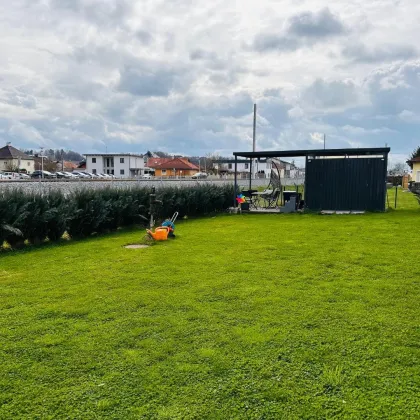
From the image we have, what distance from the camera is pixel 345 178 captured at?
13125 millimetres

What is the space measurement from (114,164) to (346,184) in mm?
57800

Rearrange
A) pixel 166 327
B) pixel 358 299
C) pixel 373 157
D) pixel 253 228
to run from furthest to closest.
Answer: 1. pixel 373 157
2. pixel 253 228
3. pixel 358 299
4. pixel 166 327

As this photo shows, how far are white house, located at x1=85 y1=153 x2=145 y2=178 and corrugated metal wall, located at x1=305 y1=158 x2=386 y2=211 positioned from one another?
5447 centimetres

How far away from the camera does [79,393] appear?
2395 mm

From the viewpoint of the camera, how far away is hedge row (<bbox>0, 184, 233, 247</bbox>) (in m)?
6.97

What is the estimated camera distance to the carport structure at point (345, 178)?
12695 millimetres

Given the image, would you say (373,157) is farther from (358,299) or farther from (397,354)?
(397,354)

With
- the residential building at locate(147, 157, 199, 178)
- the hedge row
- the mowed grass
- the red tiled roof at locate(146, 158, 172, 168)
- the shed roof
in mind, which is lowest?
the mowed grass

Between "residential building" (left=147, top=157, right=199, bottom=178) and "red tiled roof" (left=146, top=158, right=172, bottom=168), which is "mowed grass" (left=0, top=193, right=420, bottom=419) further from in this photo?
"red tiled roof" (left=146, top=158, right=172, bottom=168)

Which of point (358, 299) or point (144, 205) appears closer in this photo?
point (358, 299)

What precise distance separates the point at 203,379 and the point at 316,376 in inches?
30.0

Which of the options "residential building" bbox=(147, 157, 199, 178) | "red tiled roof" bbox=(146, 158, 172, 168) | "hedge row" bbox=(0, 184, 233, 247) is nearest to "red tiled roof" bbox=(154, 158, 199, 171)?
"residential building" bbox=(147, 157, 199, 178)

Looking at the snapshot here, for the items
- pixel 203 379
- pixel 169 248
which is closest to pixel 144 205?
pixel 169 248

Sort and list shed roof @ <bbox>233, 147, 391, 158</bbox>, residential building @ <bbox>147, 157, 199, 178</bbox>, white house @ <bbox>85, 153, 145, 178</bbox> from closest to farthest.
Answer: shed roof @ <bbox>233, 147, 391, 158</bbox>, white house @ <bbox>85, 153, 145, 178</bbox>, residential building @ <bbox>147, 157, 199, 178</bbox>
